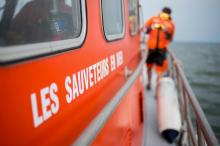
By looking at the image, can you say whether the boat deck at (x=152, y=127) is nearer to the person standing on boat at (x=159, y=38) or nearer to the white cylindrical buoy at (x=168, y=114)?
the white cylindrical buoy at (x=168, y=114)

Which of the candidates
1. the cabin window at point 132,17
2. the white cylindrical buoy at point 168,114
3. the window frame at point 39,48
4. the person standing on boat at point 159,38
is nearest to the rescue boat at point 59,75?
the window frame at point 39,48

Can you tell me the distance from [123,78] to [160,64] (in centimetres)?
347

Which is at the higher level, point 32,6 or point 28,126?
point 32,6

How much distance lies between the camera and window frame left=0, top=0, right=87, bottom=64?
2.81 ft

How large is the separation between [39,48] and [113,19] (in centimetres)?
128

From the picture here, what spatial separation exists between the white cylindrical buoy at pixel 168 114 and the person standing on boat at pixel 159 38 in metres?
1.09

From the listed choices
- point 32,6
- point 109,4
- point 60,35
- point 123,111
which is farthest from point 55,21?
point 123,111

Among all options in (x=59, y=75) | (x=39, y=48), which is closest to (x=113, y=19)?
(x=59, y=75)

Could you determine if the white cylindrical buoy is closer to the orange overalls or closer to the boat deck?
the boat deck

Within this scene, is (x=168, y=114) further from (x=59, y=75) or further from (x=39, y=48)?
(x=39, y=48)

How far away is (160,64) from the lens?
5875 mm

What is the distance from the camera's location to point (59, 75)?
118 cm

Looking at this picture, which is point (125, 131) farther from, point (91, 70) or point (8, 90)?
point (8, 90)

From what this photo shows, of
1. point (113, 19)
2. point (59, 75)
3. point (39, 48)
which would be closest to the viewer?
point (39, 48)
